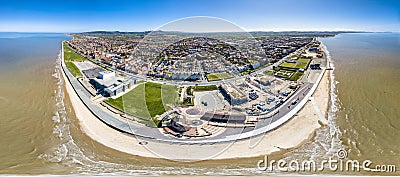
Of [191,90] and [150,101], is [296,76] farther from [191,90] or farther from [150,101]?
[150,101]

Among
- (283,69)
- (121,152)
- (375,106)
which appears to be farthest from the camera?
(283,69)

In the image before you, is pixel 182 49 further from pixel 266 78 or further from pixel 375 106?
pixel 375 106

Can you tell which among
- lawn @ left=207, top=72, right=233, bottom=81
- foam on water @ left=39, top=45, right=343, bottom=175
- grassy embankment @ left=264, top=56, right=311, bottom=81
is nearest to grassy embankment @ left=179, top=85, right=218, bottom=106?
lawn @ left=207, top=72, right=233, bottom=81

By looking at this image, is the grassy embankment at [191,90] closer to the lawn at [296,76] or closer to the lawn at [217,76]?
the lawn at [217,76]

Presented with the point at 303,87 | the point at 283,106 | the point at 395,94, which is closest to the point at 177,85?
the point at 283,106

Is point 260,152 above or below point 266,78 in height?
below

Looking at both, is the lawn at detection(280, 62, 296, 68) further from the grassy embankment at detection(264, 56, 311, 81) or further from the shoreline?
the shoreline

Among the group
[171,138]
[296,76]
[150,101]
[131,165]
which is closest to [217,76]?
[150,101]
